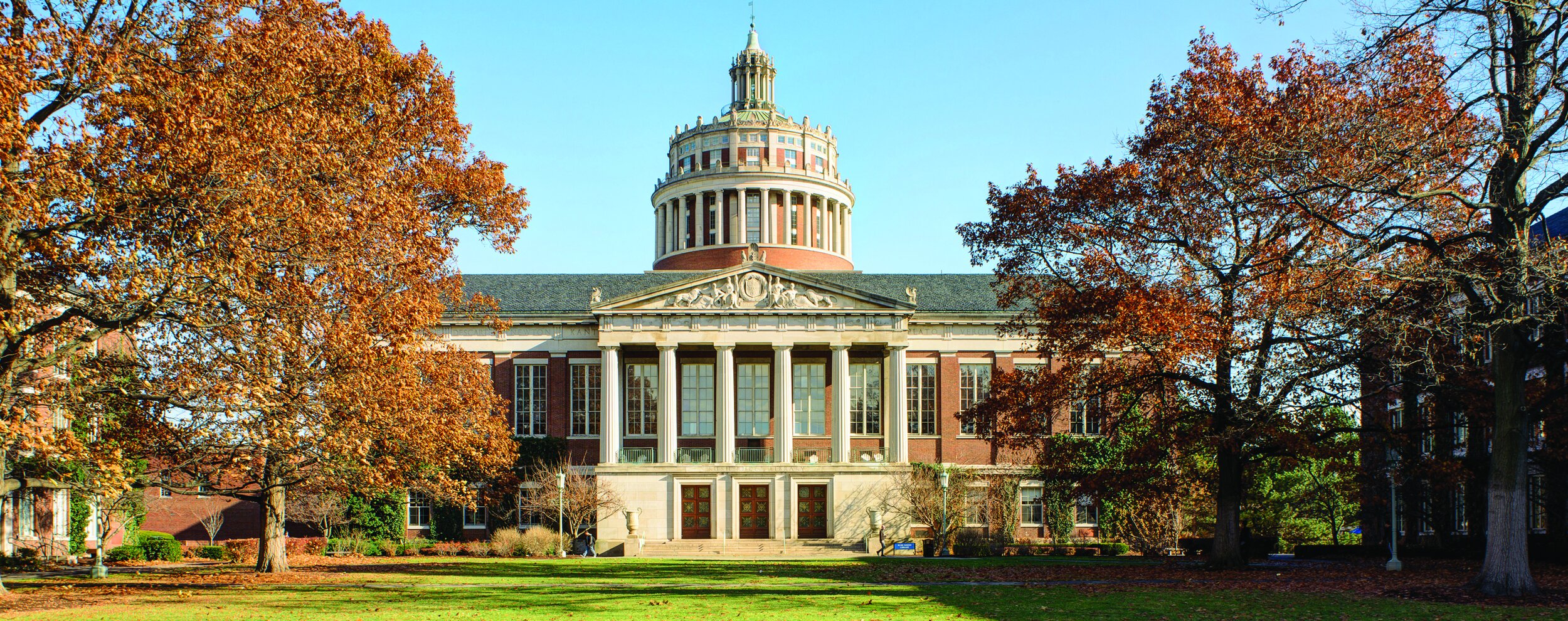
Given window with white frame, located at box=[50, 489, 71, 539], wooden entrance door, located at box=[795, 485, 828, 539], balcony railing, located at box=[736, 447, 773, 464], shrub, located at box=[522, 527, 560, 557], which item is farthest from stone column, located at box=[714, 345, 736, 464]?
window with white frame, located at box=[50, 489, 71, 539]

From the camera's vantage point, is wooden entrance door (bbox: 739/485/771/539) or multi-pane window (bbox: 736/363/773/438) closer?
wooden entrance door (bbox: 739/485/771/539)

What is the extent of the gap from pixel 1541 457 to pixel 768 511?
28358 mm

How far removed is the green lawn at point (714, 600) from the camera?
20.5 m

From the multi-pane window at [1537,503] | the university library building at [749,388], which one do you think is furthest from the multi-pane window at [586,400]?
the multi-pane window at [1537,503]

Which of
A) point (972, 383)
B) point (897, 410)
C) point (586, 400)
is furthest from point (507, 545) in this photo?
point (972, 383)

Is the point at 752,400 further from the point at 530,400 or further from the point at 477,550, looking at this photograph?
the point at 477,550

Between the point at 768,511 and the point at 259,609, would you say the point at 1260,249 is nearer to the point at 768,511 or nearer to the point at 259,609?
the point at 259,609

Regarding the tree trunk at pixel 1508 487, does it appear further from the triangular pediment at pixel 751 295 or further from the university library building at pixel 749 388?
the triangular pediment at pixel 751 295

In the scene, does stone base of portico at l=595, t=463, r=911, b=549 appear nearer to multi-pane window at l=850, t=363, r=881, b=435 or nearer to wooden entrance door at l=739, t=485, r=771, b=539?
wooden entrance door at l=739, t=485, r=771, b=539

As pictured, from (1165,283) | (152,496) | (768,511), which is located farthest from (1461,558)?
(152,496)

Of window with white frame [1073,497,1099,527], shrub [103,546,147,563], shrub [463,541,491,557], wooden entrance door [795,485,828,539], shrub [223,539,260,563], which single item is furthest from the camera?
window with white frame [1073,497,1099,527]

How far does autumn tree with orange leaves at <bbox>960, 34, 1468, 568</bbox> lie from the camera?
25.0 meters

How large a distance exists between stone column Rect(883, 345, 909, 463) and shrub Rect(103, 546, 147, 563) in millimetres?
28305

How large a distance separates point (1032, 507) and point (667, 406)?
651 inches
